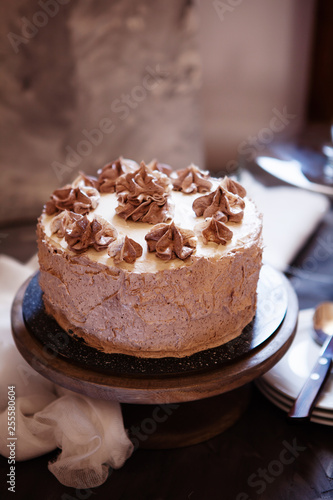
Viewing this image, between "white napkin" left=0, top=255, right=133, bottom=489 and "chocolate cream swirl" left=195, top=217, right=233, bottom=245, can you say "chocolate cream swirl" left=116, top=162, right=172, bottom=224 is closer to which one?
"chocolate cream swirl" left=195, top=217, right=233, bottom=245

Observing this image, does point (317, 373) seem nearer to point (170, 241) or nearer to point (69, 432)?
point (170, 241)

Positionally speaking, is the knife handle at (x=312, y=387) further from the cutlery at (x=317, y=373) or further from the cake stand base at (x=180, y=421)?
the cake stand base at (x=180, y=421)

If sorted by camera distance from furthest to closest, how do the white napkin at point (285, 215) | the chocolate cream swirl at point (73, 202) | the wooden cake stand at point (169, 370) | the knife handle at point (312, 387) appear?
1. the white napkin at point (285, 215)
2. the chocolate cream swirl at point (73, 202)
3. the knife handle at point (312, 387)
4. the wooden cake stand at point (169, 370)

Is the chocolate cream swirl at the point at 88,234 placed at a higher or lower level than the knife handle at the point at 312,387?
higher

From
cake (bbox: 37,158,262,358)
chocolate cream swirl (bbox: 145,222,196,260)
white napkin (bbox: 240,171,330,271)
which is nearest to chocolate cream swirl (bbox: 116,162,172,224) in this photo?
cake (bbox: 37,158,262,358)

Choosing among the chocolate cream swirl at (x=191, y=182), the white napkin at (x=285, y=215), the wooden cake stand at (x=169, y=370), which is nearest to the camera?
the wooden cake stand at (x=169, y=370)

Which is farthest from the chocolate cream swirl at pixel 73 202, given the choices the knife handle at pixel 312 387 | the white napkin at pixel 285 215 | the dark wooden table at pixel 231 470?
the white napkin at pixel 285 215
